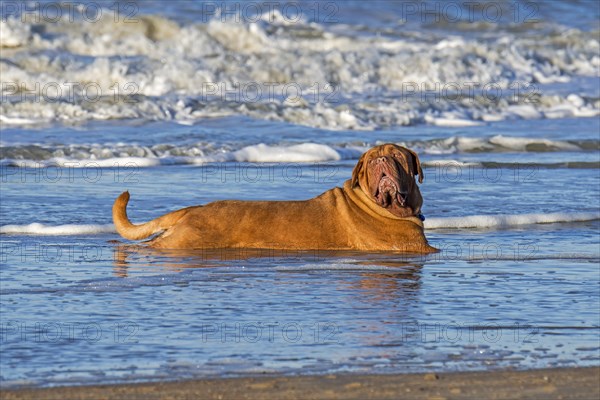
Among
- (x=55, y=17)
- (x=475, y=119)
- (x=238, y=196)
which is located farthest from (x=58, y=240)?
(x=55, y=17)

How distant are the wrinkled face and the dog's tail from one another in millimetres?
1178

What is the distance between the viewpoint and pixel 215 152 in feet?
43.1

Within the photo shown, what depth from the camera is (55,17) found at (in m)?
22.6

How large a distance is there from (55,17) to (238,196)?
13101 mm

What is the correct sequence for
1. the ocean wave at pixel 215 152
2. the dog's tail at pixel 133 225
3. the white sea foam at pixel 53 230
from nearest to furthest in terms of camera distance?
the dog's tail at pixel 133 225
the white sea foam at pixel 53 230
the ocean wave at pixel 215 152

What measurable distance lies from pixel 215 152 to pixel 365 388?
8.52 metres

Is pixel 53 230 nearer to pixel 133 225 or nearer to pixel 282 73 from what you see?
pixel 133 225

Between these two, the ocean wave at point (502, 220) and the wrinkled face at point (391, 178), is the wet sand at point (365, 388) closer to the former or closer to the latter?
the wrinkled face at point (391, 178)

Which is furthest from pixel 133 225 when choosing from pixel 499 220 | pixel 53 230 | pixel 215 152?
pixel 215 152

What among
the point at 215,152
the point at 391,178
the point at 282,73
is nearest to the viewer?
the point at 391,178

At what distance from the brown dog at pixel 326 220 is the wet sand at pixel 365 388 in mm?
3140

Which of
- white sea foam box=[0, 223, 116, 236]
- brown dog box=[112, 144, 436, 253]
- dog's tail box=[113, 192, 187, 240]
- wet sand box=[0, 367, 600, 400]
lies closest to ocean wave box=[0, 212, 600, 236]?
white sea foam box=[0, 223, 116, 236]

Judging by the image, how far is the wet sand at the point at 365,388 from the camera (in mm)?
4645

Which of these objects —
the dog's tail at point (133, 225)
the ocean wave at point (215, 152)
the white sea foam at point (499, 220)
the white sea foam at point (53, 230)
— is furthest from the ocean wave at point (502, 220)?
the ocean wave at point (215, 152)
